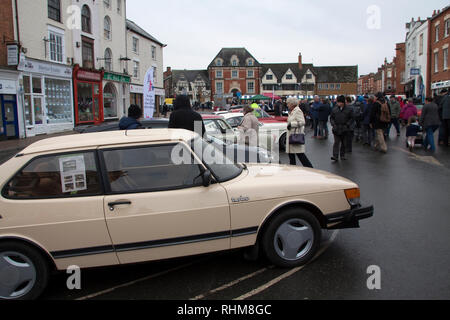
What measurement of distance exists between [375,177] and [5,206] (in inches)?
293

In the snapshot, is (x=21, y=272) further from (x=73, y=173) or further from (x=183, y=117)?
(x=183, y=117)

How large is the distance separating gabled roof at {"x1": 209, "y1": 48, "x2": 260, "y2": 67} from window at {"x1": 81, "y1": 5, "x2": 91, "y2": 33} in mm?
53946

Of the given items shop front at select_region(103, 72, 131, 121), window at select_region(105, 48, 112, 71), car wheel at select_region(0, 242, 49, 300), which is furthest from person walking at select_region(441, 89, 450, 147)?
window at select_region(105, 48, 112, 71)

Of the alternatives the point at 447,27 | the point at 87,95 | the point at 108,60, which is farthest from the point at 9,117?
the point at 447,27

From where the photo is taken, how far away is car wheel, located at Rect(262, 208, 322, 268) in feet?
12.7

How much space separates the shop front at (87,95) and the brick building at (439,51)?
2639cm

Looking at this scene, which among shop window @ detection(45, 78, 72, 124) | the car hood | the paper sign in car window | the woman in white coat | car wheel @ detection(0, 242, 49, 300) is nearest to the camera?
car wheel @ detection(0, 242, 49, 300)

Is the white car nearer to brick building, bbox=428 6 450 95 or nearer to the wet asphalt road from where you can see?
the wet asphalt road

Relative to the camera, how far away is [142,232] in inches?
139

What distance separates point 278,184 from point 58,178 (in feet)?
7.16

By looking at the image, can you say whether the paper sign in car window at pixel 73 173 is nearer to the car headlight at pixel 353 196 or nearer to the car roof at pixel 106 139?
the car roof at pixel 106 139

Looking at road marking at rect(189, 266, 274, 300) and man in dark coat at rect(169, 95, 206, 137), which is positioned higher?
man in dark coat at rect(169, 95, 206, 137)
